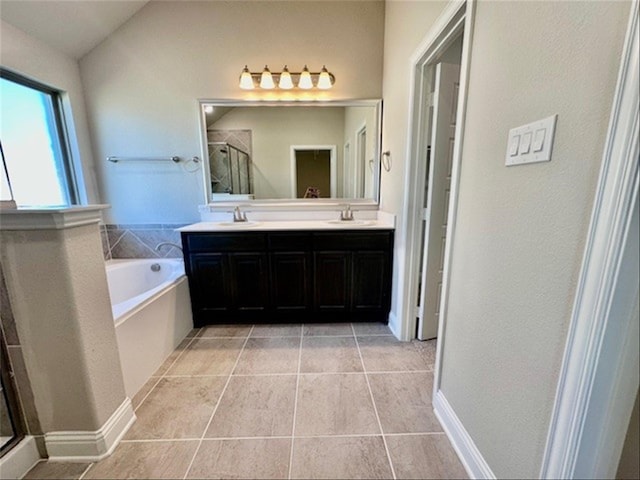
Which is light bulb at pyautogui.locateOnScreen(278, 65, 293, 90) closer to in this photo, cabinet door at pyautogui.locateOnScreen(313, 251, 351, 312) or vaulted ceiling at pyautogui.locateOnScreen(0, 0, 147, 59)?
vaulted ceiling at pyautogui.locateOnScreen(0, 0, 147, 59)

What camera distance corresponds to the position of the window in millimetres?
1977

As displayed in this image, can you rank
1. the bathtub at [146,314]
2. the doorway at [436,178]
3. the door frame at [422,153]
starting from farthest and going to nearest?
the doorway at [436,178] → the bathtub at [146,314] → the door frame at [422,153]

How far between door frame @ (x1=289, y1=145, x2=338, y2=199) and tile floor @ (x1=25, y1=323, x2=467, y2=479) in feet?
4.41

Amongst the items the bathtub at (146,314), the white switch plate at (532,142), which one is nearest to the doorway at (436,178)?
the white switch plate at (532,142)

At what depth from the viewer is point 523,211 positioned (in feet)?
2.78

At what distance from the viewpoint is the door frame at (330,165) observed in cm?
258

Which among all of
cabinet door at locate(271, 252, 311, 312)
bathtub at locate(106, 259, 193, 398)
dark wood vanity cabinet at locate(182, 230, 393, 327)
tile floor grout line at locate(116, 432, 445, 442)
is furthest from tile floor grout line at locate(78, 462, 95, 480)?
cabinet door at locate(271, 252, 311, 312)

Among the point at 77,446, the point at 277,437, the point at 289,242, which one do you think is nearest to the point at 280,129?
the point at 289,242

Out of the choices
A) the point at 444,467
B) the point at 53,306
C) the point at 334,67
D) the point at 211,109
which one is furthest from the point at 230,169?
the point at 444,467

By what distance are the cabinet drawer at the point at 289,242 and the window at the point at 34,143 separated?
6.08 ft

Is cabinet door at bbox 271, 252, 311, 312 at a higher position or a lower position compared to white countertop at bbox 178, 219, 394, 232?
lower

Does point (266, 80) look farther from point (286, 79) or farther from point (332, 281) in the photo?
point (332, 281)

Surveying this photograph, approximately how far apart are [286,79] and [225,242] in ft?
4.88

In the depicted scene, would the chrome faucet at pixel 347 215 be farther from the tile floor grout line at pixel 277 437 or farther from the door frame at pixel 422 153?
the tile floor grout line at pixel 277 437
